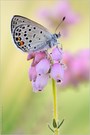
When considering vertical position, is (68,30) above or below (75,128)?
above

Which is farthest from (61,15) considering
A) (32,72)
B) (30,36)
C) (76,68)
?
(32,72)

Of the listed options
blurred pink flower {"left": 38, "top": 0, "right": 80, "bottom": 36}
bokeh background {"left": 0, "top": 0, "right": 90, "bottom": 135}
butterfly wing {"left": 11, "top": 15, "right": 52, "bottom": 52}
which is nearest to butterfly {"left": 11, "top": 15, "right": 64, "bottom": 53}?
butterfly wing {"left": 11, "top": 15, "right": 52, "bottom": 52}

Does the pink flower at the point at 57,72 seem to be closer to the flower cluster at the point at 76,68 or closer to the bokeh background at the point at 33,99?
the bokeh background at the point at 33,99

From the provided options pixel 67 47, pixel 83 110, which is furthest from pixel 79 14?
pixel 83 110

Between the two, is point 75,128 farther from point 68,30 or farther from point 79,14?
point 79,14

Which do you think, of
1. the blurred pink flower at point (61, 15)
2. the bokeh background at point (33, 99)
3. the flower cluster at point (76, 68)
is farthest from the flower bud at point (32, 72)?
the blurred pink flower at point (61, 15)

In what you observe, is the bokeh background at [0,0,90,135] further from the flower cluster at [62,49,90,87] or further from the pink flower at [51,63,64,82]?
the pink flower at [51,63,64,82]

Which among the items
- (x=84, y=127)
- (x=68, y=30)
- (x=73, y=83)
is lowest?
(x=84, y=127)
